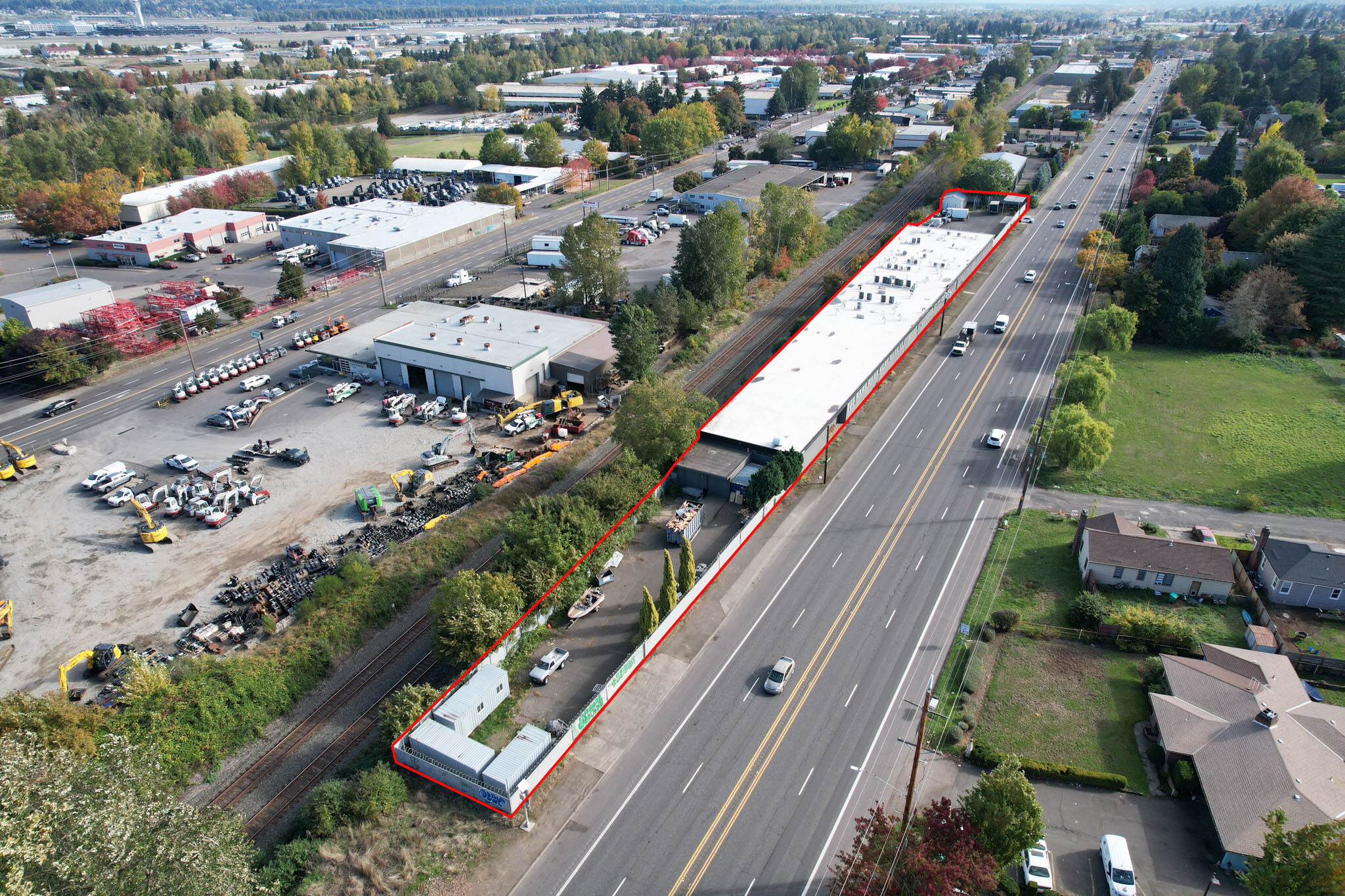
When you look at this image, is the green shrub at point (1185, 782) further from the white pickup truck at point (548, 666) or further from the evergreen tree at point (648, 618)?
the white pickup truck at point (548, 666)

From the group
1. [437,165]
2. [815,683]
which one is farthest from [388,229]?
[815,683]

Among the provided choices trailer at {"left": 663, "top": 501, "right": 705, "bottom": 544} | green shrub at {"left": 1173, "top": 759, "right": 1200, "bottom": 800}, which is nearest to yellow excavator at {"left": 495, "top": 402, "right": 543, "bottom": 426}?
trailer at {"left": 663, "top": 501, "right": 705, "bottom": 544}

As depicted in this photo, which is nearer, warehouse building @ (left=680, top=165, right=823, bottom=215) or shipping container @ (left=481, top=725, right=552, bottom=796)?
shipping container @ (left=481, top=725, right=552, bottom=796)

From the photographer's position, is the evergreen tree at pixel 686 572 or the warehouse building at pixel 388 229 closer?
the evergreen tree at pixel 686 572

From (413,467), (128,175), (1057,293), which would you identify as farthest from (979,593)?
(128,175)

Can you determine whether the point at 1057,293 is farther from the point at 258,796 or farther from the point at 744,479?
the point at 258,796

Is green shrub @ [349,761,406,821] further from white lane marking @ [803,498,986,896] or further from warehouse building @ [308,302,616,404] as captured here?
warehouse building @ [308,302,616,404]

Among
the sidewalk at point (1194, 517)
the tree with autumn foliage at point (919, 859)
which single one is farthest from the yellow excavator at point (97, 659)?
the sidewalk at point (1194, 517)
